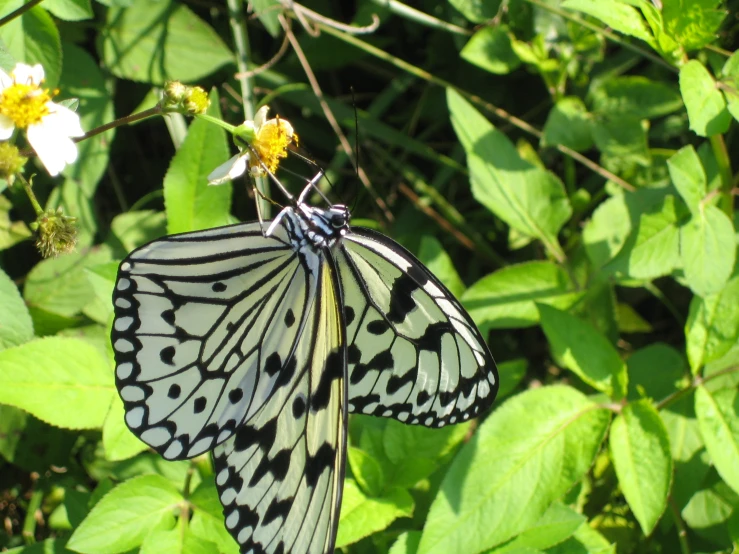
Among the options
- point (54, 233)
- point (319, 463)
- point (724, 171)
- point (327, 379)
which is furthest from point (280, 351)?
point (724, 171)

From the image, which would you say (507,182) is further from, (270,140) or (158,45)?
(158,45)

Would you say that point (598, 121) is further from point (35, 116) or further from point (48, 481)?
point (48, 481)

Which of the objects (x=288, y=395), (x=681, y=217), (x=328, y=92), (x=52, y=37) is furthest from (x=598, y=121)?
(x=52, y=37)

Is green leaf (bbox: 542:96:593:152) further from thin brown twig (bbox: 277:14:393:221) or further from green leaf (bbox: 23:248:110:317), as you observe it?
green leaf (bbox: 23:248:110:317)

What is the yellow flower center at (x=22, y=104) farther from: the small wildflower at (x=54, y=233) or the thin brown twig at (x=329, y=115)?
the thin brown twig at (x=329, y=115)

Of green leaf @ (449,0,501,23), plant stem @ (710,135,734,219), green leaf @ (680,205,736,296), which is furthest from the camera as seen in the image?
green leaf @ (449,0,501,23)

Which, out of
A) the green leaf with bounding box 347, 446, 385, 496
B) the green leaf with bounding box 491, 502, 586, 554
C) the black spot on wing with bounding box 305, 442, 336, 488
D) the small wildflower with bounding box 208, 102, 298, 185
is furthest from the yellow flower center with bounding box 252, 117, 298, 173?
the green leaf with bounding box 491, 502, 586, 554
